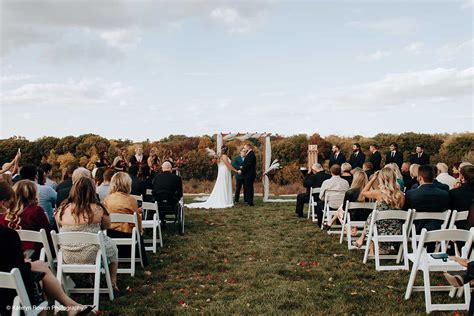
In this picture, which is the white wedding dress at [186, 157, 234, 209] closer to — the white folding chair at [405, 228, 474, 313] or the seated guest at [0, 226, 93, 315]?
the white folding chair at [405, 228, 474, 313]

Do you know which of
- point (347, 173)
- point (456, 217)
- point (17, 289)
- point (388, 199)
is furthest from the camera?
point (347, 173)

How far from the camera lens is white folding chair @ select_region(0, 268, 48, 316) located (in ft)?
10.8

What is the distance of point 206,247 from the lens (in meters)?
8.46

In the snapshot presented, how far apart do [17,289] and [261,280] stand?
3.50 m

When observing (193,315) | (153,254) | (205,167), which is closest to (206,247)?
(153,254)

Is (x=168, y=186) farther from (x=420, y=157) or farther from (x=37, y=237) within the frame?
(x=420, y=157)

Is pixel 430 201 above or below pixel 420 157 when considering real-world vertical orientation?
below

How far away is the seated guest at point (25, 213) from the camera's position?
496 centimetres

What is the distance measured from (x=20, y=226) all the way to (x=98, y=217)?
0.82m

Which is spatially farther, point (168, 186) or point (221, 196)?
point (221, 196)

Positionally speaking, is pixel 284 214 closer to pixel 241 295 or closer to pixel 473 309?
pixel 241 295

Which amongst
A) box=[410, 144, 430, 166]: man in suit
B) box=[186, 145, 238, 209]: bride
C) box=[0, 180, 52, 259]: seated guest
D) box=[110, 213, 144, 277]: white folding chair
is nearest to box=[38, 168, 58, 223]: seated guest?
box=[110, 213, 144, 277]: white folding chair

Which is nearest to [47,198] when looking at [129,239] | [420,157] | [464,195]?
[129,239]

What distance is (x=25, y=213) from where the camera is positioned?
5047 millimetres
